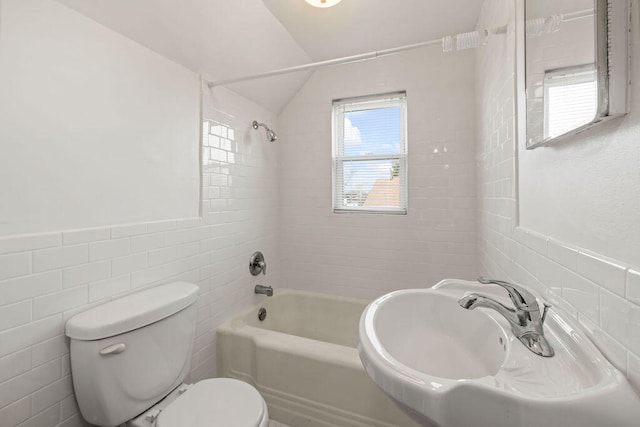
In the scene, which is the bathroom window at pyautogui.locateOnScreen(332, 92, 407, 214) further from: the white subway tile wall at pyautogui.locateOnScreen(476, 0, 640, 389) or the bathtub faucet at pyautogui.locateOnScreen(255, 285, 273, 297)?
the bathtub faucet at pyautogui.locateOnScreen(255, 285, 273, 297)

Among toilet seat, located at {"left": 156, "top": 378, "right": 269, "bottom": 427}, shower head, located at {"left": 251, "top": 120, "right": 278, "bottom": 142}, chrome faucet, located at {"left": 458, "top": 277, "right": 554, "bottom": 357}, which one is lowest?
toilet seat, located at {"left": 156, "top": 378, "right": 269, "bottom": 427}

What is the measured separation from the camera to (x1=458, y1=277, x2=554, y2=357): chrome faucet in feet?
2.47

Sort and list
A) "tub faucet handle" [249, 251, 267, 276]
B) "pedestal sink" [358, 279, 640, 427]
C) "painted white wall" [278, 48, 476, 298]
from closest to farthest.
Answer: "pedestal sink" [358, 279, 640, 427] < "painted white wall" [278, 48, 476, 298] < "tub faucet handle" [249, 251, 267, 276]

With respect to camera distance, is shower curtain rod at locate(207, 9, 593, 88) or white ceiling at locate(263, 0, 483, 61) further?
white ceiling at locate(263, 0, 483, 61)

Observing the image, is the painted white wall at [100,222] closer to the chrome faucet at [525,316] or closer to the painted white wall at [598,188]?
the chrome faucet at [525,316]

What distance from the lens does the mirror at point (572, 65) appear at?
56 cm

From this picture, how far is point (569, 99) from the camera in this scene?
0.75 meters

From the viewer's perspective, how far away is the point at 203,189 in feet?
5.88

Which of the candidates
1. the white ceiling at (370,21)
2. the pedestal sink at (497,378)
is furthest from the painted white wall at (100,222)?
the pedestal sink at (497,378)

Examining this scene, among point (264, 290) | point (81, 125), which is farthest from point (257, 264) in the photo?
point (81, 125)

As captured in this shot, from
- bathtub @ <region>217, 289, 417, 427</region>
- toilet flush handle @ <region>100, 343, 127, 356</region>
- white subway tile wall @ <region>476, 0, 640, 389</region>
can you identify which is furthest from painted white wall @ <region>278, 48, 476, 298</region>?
toilet flush handle @ <region>100, 343, 127, 356</region>

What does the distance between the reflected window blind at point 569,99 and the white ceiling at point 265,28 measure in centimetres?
129

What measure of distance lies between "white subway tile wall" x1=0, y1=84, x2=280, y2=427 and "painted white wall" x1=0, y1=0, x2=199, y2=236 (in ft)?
0.33

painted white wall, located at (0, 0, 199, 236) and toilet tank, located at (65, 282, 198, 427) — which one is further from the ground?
painted white wall, located at (0, 0, 199, 236)
